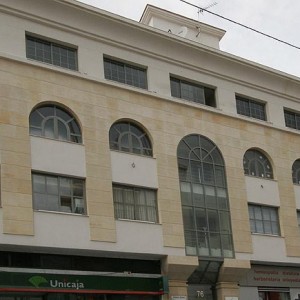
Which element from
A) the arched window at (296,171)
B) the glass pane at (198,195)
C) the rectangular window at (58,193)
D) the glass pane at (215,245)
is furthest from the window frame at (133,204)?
the arched window at (296,171)

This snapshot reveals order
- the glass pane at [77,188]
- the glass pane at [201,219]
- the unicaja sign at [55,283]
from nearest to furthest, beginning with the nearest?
the unicaja sign at [55,283], the glass pane at [77,188], the glass pane at [201,219]

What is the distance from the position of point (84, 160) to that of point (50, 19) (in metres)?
5.56

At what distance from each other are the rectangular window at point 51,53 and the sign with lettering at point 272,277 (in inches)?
468

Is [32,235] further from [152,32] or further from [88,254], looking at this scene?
[152,32]

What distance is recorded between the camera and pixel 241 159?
3000cm

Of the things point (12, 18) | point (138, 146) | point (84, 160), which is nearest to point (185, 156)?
point (138, 146)

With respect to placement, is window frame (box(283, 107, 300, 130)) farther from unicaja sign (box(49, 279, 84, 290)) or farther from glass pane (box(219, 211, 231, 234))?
unicaja sign (box(49, 279, 84, 290))

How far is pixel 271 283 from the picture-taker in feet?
97.8

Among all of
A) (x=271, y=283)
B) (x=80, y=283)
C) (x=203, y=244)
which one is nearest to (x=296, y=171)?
(x=271, y=283)

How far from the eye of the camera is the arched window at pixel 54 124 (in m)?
24.3

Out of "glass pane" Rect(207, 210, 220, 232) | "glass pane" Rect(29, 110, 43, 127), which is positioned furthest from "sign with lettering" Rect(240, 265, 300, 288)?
"glass pane" Rect(29, 110, 43, 127)

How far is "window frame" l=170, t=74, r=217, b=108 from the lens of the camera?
2903 cm

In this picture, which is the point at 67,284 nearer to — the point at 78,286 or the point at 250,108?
the point at 78,286

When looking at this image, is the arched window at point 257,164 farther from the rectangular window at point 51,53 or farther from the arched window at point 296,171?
the rectangular window at point 51,53
